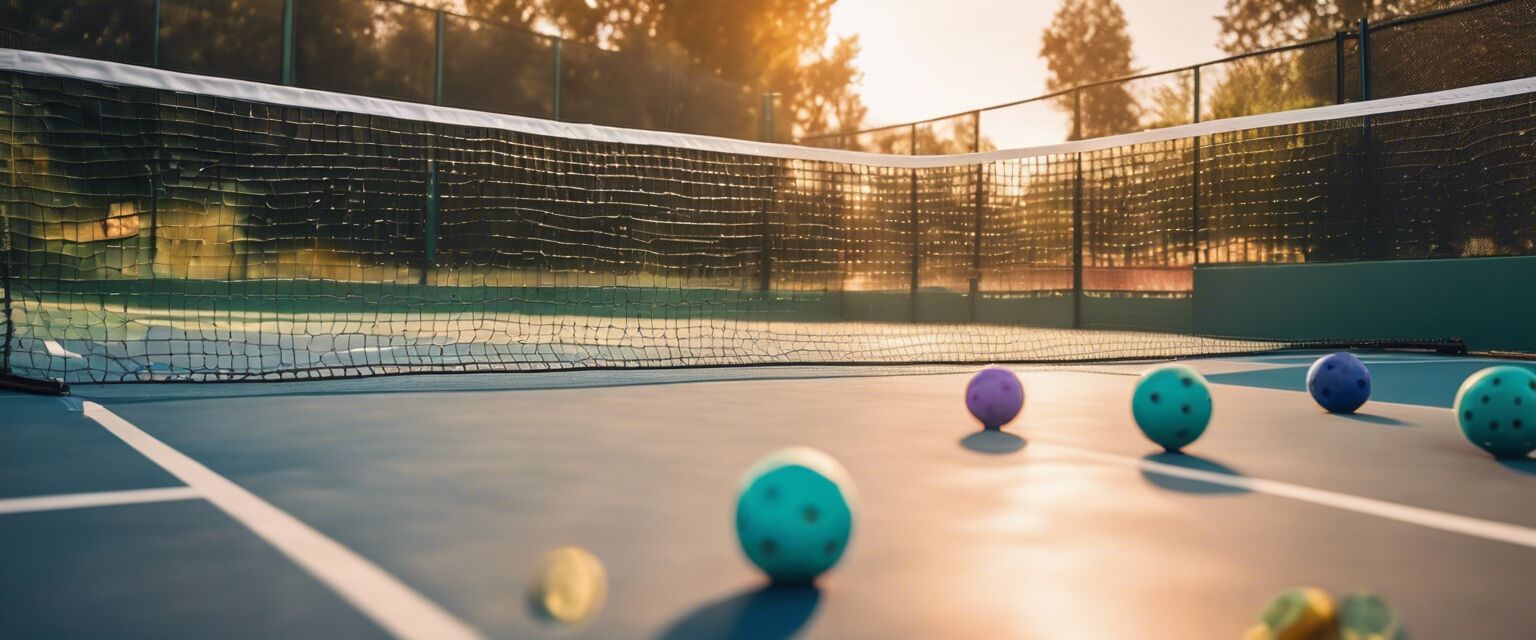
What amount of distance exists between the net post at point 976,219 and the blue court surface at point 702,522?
13316mm

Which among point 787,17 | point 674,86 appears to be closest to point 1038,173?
point 674,86

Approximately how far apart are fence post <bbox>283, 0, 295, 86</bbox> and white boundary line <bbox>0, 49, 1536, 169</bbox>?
6.54m

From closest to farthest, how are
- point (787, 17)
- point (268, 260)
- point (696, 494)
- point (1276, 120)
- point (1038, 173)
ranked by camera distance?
point (696, 494)
point (1276, 120)
point (268, 260)
point (1038, 173)
point (787, 17)

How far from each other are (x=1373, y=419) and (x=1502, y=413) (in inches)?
65.6

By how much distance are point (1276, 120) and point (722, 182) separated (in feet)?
22.7

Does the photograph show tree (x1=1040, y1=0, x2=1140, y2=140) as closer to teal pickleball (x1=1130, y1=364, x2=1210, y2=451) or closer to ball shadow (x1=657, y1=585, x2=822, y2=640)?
teal pickleball (x1=1130, y1=364, x2=1210, y2=451)

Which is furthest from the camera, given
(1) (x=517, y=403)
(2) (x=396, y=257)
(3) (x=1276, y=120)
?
(2) (x=396, y=257)

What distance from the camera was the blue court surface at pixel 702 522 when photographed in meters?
2.31

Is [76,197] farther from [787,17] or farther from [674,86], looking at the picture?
[787,17]

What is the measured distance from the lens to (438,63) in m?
18.7

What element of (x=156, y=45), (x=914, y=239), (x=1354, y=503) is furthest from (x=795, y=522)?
(x=914, y=239)

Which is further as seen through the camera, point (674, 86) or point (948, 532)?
point (674, 86)

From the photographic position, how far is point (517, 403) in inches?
255

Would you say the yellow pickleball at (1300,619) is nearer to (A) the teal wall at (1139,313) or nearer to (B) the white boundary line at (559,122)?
(B) the white boundary line at (559,122)
